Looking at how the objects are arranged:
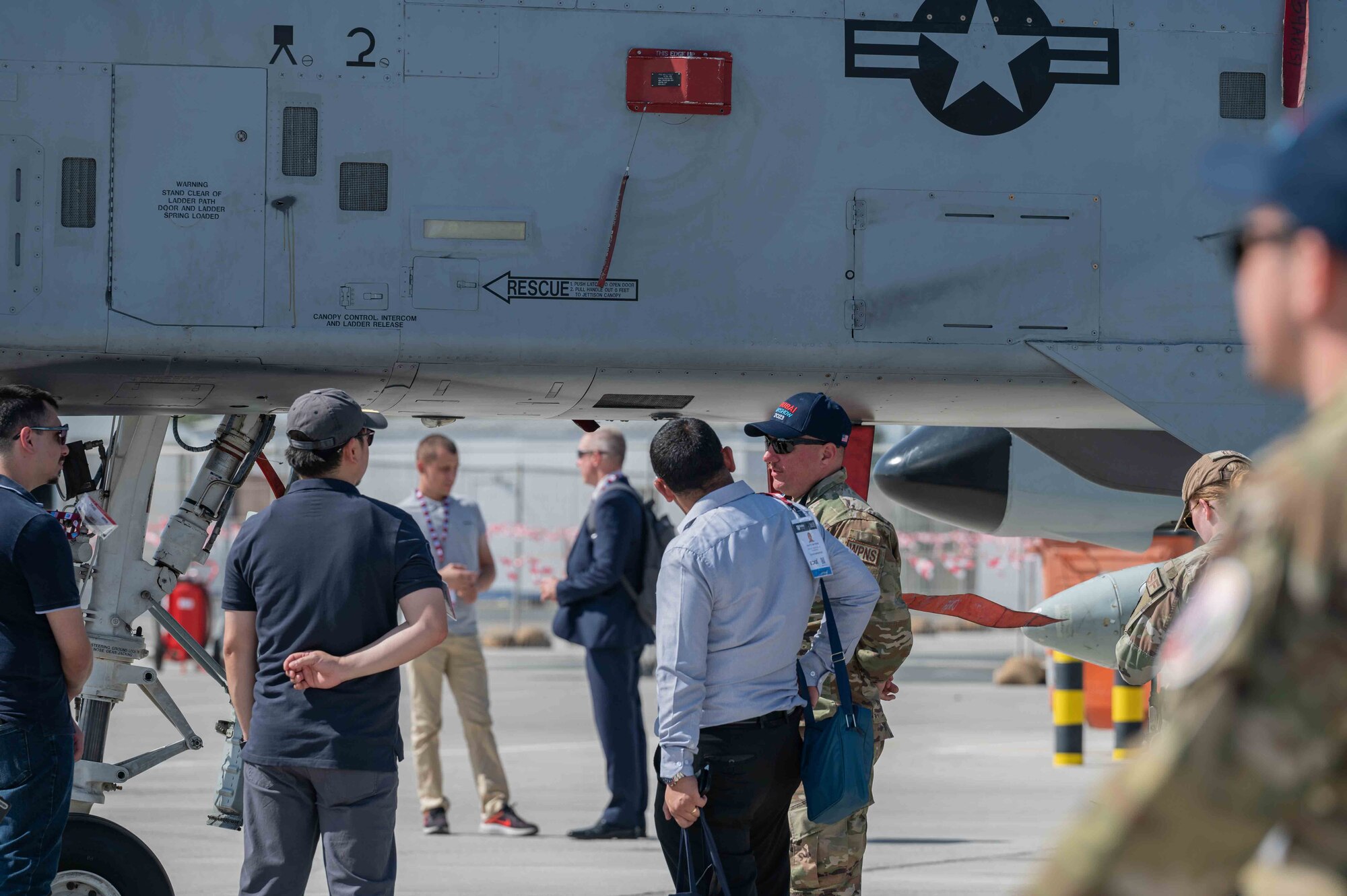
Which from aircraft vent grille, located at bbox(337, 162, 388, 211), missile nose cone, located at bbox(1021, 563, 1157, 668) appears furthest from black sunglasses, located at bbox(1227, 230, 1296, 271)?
missile nose cone, located at bbox(1021, 563, 1157, 668)

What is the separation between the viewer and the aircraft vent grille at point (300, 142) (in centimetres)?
495

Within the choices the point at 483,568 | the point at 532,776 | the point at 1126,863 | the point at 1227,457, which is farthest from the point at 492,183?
the point at 532,776

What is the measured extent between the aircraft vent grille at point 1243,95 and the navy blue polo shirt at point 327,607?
3537 millimetres

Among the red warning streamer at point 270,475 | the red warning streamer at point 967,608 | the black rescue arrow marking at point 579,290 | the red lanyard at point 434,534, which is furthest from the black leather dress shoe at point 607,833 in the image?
the black rescue arrow marking at point 579,290

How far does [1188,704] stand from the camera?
1254 mm

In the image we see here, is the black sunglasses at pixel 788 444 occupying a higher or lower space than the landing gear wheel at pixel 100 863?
higher

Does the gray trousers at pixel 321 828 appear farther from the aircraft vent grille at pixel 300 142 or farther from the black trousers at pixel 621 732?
the black trousers at pixel 621 732

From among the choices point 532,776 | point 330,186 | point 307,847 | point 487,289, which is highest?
point 330,186

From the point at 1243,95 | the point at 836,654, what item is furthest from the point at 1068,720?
the point at 836,654

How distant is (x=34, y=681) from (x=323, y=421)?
1.01 m

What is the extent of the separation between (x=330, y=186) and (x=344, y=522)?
1704 millimetres

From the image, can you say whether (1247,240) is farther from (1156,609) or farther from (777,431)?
(777,431)

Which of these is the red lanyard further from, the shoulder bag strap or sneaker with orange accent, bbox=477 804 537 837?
the shoulder bag strap

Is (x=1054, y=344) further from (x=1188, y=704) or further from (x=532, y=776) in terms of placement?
(x=532, y=776)
